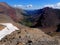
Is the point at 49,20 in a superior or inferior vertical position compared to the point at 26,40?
inferior

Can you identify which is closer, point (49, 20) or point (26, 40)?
point (26, 40)

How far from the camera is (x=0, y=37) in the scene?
19547mm

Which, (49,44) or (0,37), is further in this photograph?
(0,37)

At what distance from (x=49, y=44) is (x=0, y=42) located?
452cm

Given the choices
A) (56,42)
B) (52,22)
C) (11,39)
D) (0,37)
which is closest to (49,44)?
(56,42)

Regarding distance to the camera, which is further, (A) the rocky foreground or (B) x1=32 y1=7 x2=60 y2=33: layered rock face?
(B) x1=32 y1=7 x2=60 y2=33: layered rock face

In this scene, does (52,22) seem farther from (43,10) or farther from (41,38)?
(41,38)

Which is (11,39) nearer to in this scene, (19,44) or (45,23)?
(19,44)

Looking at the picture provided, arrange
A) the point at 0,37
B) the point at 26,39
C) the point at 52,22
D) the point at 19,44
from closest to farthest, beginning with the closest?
the point at 19,44 → the point at 26,39 → the point at 0,37 → the point at 52,22

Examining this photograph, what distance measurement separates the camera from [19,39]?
18156mm

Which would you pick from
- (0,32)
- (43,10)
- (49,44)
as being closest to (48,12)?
(43,10)

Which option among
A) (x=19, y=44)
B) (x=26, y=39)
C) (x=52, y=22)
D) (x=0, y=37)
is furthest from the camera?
(x=52, y=22)

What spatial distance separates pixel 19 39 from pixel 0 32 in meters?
3.35

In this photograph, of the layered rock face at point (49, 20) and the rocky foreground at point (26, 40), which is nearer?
the rocky foreground at point (26, 40)
